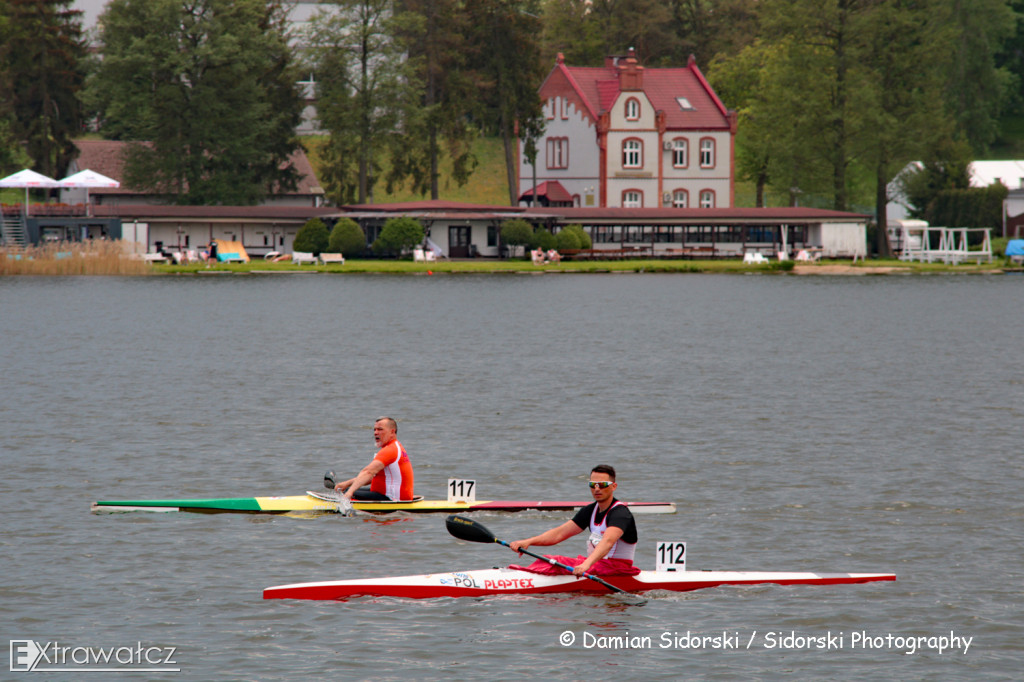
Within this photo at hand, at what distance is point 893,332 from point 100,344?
104ft

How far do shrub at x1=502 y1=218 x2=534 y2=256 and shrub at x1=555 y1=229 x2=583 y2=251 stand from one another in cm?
203

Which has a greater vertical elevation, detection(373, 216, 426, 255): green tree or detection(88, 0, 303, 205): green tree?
detection(88, 0, 303, 205): green tree

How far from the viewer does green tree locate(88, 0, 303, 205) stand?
91625 mm

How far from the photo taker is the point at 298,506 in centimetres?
1841

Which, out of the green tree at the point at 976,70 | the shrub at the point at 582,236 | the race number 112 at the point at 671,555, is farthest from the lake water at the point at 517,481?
the green tree at the point at 976,70

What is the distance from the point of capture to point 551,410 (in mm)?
30516

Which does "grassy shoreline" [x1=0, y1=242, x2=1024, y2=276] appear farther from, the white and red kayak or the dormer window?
the white and red kayak

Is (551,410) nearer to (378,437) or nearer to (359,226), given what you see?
(378,437)

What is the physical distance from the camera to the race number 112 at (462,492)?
60.5ft

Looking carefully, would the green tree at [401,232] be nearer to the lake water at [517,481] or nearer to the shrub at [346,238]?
the shrub at [346,238]

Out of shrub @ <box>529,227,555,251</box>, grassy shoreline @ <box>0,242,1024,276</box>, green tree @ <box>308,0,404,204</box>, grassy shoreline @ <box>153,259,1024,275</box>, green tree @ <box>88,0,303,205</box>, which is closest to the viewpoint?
grassy shoreline @ <box>0,242,1024,276</box>

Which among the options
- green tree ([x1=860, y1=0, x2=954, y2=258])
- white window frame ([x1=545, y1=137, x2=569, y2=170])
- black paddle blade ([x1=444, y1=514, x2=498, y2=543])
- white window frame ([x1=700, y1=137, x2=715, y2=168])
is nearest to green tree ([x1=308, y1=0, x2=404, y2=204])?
white window frame ([x1=545, y1=137, x2=569, y2=170])

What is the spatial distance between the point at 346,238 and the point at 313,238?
307cm
